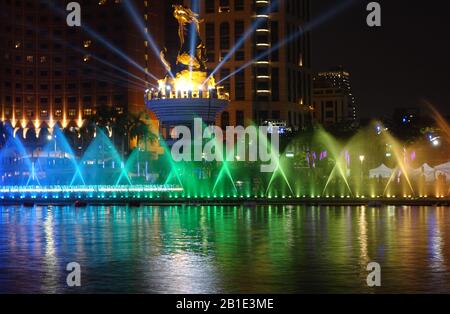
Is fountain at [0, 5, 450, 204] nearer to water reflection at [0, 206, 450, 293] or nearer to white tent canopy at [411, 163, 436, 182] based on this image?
Result: white tent canopy at [411, 163, 436, 182]

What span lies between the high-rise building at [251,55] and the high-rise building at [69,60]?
22322 millimetres

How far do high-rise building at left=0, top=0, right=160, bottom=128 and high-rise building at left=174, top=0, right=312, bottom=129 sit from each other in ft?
73.2

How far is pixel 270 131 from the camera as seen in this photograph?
4333 inches

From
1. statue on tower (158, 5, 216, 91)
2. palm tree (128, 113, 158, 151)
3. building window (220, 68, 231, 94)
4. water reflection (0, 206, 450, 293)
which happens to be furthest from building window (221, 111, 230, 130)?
water reflection (0, 206, 450, 293)

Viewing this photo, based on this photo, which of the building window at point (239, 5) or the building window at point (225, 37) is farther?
the building window at point (225, 37)

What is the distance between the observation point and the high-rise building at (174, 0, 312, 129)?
128250mm

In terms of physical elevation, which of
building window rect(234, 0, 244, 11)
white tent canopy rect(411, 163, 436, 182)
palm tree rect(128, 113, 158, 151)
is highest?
building window rect(234, 0, 244, 11)

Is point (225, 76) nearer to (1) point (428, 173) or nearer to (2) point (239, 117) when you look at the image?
(2) point (239, 117)

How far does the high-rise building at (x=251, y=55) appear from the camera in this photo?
128m

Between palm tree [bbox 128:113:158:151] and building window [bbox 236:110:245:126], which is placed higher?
building window [bbox 236:110:245:126]

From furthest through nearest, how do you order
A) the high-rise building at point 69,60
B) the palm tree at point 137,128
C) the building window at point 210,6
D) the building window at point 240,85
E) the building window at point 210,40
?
the high-rise building at point 69,60
the building window at point 210,6
the building window at point 240,85
the building window at point 210,40
the palm tree at point 137,128

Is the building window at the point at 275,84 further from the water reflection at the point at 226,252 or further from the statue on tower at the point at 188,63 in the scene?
the water reflection at the point at 226,252

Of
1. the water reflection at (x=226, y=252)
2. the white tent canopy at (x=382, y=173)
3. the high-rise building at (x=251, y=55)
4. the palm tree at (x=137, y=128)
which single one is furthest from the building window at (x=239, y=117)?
the water reflection at (x=226, y=252)
